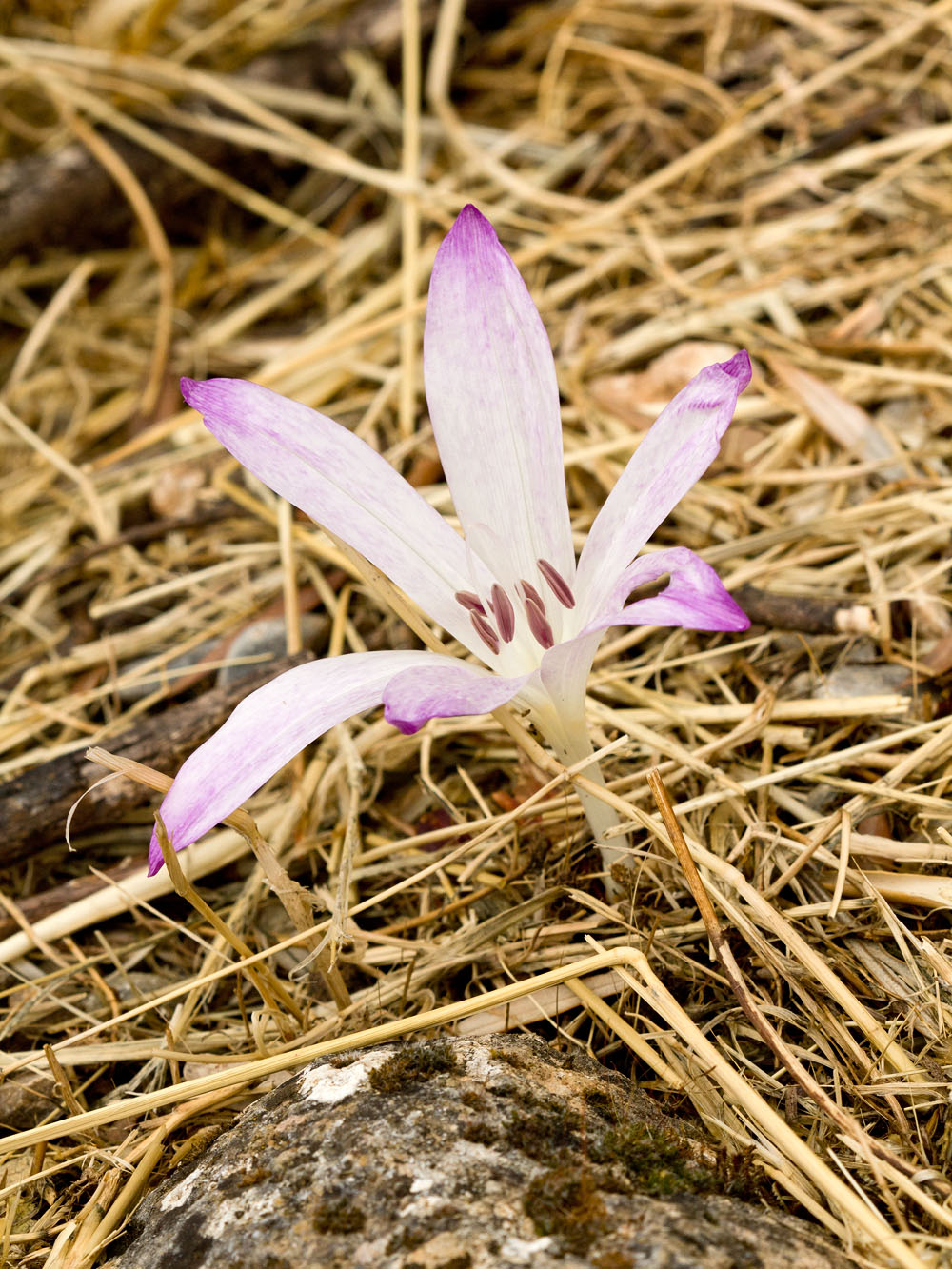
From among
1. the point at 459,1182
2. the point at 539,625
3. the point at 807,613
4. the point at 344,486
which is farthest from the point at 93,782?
the point at 807,613

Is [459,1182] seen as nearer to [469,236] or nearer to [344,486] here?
[344,486]

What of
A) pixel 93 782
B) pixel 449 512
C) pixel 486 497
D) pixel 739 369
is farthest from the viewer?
pixel 449 512

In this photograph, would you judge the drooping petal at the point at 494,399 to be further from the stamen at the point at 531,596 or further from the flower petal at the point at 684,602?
the flower petal at the point at 684,602

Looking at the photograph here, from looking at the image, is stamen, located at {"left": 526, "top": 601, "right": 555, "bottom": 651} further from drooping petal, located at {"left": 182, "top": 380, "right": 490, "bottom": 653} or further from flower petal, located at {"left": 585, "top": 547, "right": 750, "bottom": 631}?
flower petal, located at {"left": 585, "top": 547, "right": 750, "bottom": 631}

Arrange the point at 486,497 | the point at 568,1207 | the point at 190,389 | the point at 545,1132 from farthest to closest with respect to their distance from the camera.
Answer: the point at 486,497 < the point at 190,389 < the point at 545,1132 < the point at 568,1207

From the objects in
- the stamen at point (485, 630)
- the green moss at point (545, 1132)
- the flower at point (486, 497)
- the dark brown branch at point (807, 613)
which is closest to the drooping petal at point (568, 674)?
the flower at point (486, 497)
